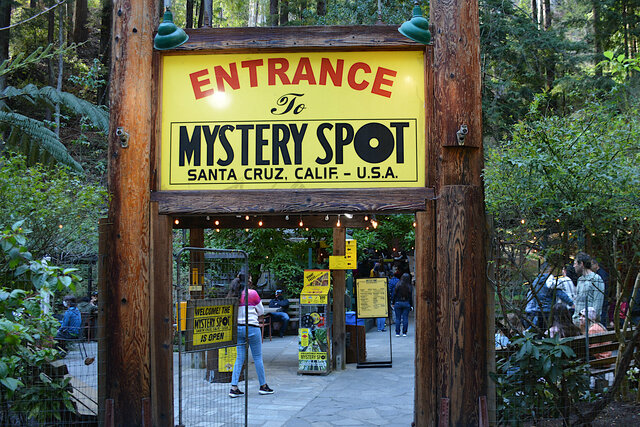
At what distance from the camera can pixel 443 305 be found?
5758mm

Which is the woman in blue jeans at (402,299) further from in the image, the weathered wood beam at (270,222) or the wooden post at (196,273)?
the wooden post at (196,273)

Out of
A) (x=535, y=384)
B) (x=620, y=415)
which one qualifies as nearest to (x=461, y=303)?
(x=535, y=384)

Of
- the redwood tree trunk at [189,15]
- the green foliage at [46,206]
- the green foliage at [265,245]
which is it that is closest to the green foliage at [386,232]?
the green foliage at [265,245]

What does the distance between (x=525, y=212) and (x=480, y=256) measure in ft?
3.74

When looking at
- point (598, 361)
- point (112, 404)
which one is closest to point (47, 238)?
point (112, 404)

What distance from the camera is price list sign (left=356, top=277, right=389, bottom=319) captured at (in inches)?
500

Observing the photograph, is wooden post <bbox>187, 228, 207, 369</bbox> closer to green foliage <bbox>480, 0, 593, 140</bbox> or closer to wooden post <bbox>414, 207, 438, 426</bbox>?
wooden post <bbox>414, 207, 438, 426</bbox>

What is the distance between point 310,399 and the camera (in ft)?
31.3

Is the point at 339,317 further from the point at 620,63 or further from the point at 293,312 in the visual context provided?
the point at 620,63

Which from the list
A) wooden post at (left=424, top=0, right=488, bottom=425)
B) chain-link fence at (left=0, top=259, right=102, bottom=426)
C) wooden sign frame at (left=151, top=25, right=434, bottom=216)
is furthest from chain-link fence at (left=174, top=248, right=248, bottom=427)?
wooden post at (left=424, top=0, right=488, bottom=425)

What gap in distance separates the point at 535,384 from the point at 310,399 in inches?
169

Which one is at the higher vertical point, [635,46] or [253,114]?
[635,46]

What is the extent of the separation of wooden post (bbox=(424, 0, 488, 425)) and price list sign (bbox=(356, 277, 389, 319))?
6.81 meters

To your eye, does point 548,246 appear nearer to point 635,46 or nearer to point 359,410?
point 359,410
